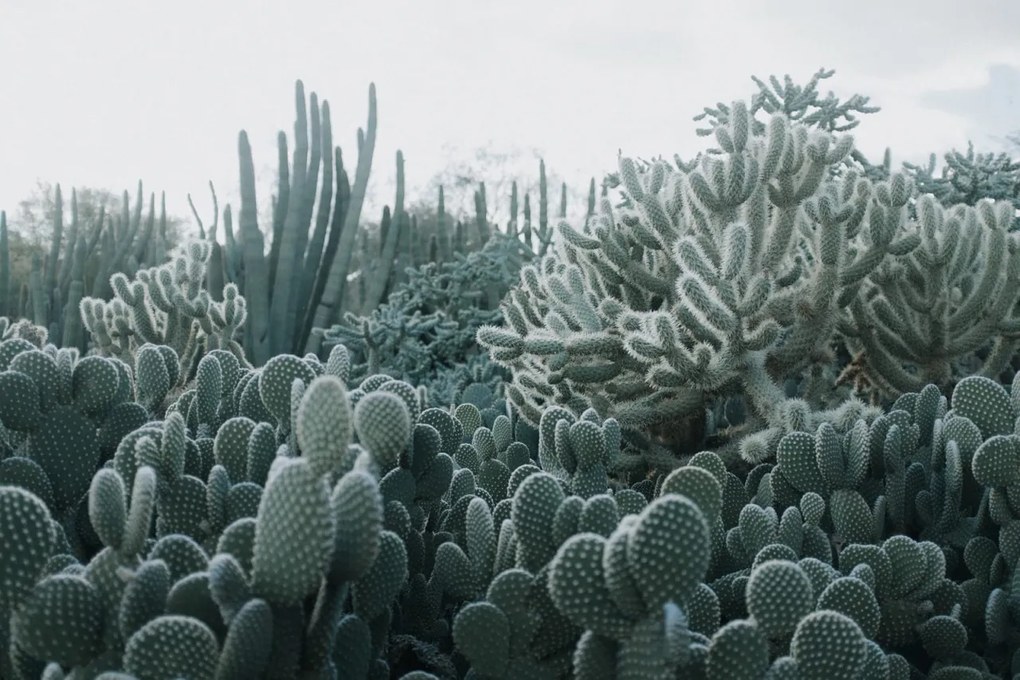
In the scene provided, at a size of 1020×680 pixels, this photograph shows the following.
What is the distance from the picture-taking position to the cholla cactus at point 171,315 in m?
4.59

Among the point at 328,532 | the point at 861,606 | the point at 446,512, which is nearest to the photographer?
the point at 328,532

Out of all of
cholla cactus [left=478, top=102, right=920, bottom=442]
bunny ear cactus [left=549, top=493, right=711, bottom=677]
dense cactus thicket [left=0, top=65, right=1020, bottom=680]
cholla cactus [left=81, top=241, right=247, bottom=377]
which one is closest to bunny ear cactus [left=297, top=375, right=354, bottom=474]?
dense cactus thicket [left=0, top=65, right=1020, bottom=680]

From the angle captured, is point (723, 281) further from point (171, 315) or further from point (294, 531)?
point (171, 315)

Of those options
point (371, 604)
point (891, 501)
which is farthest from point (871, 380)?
point (371, 604)

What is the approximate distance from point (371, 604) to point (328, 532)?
0.33 meters

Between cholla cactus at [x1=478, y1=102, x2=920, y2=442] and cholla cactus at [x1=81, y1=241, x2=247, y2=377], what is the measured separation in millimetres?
1998

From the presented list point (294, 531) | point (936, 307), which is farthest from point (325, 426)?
point (936, 307)

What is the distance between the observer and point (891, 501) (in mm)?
1953

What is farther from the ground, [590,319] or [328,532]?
[590,319]

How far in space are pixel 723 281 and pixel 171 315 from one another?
3142 mm

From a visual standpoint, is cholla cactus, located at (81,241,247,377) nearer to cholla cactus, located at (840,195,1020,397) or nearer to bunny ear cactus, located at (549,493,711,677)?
cholla cactus, located at (840,195,1020,397)

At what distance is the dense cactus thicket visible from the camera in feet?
3.58

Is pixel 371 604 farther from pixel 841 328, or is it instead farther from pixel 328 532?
pixel 841 328

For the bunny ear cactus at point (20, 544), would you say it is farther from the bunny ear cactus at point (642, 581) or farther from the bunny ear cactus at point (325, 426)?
the bunny ear cactus at point (642, 581)
